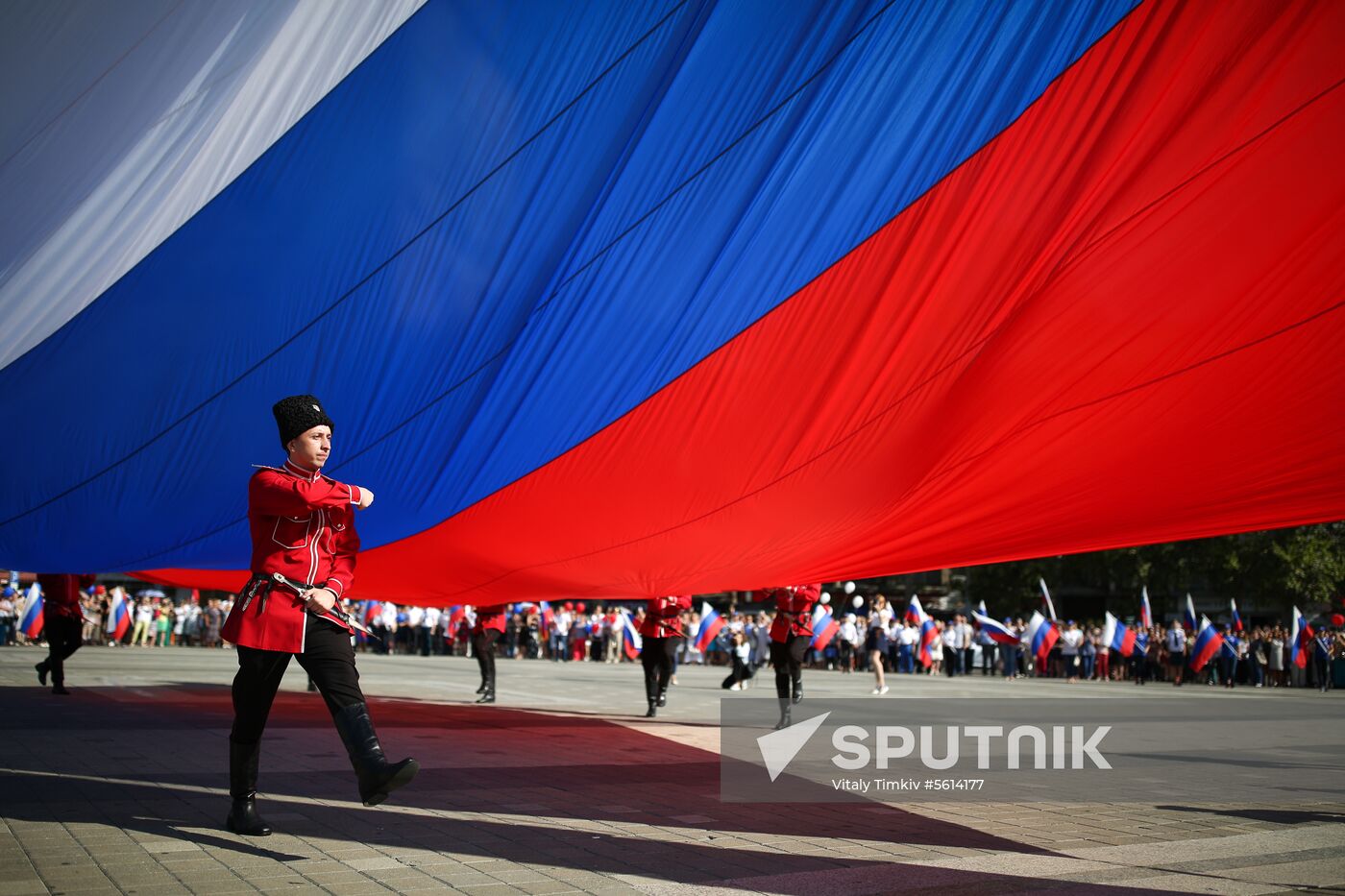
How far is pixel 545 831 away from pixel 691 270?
2920 millimetres

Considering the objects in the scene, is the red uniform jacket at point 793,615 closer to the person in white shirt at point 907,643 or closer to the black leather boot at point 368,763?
the black leather boot at point 368,763

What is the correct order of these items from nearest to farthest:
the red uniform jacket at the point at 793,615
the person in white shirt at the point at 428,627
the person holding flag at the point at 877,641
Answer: the red uniform jacket at the point at 793,615
the person holding flag at the point at 877,641
the person in white shirt at the point at 428,627

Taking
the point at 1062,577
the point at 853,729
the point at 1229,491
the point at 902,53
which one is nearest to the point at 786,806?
the point at 1229,491

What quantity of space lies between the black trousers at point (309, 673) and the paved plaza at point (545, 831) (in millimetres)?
544

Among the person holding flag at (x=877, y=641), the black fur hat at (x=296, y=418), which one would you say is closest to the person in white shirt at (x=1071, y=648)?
the person holding flag at (x=877, y=641)

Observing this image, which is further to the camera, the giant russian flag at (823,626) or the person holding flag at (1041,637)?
the person holding flag at (1041,637)

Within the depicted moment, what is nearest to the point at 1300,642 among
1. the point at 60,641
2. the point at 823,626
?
the point at 823,626

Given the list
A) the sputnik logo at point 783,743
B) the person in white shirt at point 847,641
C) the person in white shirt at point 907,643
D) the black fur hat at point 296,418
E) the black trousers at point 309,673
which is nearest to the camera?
the black trousers at point 309,673

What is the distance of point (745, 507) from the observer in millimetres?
7480

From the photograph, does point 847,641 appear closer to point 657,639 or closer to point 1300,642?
point 1300,642

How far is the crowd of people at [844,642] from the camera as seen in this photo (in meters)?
28.1

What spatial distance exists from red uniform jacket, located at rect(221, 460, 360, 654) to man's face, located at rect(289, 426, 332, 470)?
0.04 m

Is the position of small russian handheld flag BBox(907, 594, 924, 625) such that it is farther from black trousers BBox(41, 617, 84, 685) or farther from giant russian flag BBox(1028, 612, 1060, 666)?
black trousers BBox(41, 617, 84, 685)

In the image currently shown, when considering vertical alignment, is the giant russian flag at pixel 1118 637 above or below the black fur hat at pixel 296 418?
below
